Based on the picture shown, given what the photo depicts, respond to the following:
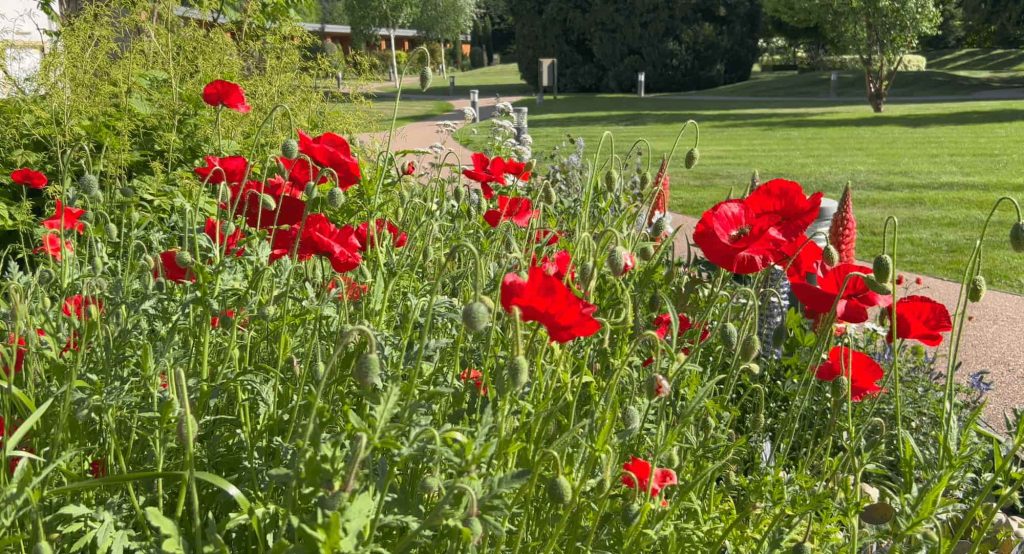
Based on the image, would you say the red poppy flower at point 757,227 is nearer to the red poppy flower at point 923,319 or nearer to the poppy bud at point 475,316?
the red poppy flower at point 923,319

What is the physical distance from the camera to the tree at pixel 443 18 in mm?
42375

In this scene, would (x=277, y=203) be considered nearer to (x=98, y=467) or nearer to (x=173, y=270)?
(x=173, y=270)

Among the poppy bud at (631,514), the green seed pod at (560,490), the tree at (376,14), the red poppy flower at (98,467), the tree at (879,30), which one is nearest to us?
the green seed pod at (560,490)

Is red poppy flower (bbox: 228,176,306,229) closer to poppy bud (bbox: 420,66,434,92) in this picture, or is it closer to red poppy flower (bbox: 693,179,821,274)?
poppy bud (bbox: 420,66,434,92)

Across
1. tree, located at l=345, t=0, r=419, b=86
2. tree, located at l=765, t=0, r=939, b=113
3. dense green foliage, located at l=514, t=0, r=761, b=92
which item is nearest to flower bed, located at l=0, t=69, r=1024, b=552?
tree, located at l=765, t=0, r=939, b=113

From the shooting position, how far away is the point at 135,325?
174 cm

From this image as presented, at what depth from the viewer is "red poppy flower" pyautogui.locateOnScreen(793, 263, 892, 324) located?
170 centimetres

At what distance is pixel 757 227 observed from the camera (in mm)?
1604

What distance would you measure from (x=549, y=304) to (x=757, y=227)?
1.72 ft

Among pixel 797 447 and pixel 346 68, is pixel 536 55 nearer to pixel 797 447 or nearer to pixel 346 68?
pixel 346 68

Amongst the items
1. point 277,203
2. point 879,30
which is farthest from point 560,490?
point 879,30

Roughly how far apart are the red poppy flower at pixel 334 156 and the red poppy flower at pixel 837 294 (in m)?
0.93

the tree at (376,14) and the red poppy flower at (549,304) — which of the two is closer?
the red poppy flower at (549,304)

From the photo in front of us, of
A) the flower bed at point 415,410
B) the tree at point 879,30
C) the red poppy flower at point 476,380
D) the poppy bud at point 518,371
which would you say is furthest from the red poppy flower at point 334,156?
the tree at point 879,30
